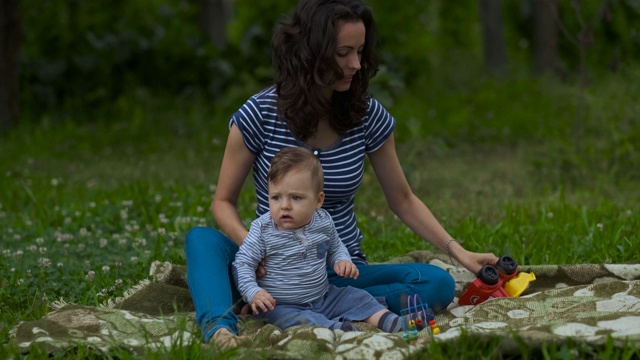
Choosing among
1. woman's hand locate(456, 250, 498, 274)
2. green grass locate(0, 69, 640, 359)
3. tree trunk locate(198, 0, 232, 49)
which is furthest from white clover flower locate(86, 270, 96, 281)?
tree trunk locate(198, 0, 232, 49)

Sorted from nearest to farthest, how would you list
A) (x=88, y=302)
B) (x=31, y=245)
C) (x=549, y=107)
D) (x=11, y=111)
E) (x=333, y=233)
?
(x=333, y=233) → (x=88, y=302) → (x=31, y=245) → (x=11, y=111) → (x=549, y=107)

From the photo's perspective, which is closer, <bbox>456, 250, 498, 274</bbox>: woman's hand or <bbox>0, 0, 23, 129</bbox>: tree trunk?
<bbox>456, 250, 498, 274</bbox>: woman's hand

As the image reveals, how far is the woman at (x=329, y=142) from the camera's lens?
4.00m

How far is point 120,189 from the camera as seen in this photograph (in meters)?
7.20

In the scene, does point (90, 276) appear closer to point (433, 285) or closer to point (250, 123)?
point (250, 123)

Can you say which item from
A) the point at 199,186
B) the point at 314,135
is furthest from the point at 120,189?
the point at 314,135

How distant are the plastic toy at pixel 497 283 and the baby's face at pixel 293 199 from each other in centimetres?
85

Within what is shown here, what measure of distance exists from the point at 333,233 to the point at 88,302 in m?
1.23

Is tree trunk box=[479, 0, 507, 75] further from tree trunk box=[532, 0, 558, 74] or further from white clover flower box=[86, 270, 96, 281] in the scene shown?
white clover flower box=[86, 270, 96, 281]

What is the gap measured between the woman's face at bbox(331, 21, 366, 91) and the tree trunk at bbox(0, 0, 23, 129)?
726cm

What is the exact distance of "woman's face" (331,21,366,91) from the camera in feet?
13.1

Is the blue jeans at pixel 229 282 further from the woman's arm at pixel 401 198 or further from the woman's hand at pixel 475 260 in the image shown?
the woman's arm at pixel 401 198

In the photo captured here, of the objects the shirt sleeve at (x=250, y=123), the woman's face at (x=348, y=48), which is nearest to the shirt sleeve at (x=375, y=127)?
the woman's face at (x=348, y=48)

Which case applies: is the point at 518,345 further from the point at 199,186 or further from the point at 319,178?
the point at 199,186
